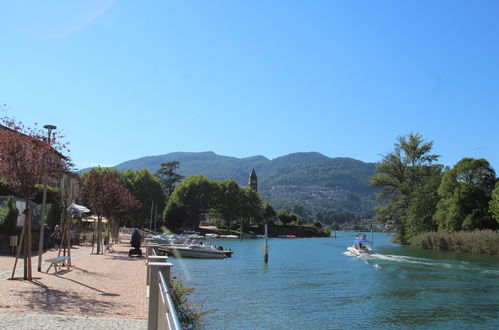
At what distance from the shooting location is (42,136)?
16203 millimetres

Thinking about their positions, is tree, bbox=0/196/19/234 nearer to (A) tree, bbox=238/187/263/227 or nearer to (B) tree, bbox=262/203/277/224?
(A) tree, bbox=238/187/263/227

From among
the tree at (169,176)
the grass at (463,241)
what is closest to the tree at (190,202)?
the tree at (169,176)

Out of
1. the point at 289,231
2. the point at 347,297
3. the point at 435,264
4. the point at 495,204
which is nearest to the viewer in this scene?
the point at 347,297

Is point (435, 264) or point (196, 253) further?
point (196, 253)

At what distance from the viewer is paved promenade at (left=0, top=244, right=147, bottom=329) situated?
9.46m

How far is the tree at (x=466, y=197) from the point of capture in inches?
2376

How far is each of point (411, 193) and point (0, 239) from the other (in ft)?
205

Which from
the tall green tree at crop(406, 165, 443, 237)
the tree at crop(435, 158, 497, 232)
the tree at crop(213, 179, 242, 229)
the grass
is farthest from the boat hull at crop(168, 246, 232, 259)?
the tree at crop(213, 179, 242, 229)

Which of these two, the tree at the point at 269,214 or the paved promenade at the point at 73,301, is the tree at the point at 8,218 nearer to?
the paved promenade at the point at 73,301

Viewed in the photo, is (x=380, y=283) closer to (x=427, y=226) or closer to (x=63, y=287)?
(x=63, y=287)

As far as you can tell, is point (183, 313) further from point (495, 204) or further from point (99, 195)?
point (495, 204)

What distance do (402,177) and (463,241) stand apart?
71.5ft

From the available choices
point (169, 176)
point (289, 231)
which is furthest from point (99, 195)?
point (289, 231)

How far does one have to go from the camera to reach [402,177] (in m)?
76.8
